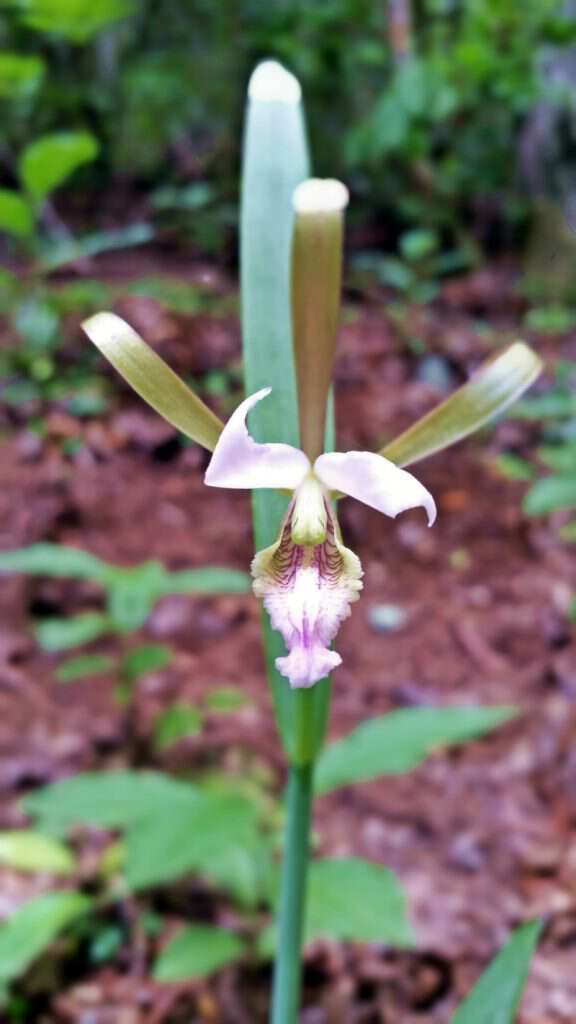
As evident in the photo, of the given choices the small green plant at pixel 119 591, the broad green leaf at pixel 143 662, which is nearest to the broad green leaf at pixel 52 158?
the small green plant at pixel 119 591

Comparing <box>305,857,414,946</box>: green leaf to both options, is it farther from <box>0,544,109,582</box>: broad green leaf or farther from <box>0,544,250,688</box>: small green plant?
<box>0,544,109,582</box>: broad green leaf

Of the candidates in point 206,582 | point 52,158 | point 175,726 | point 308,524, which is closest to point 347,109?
point 52,158

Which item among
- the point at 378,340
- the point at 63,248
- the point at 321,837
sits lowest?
the point at 321,837

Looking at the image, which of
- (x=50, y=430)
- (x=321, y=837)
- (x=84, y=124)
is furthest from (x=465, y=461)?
(x=84, y=124)

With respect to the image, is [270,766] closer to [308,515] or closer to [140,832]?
[140,832]

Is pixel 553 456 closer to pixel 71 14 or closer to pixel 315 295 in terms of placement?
pixel 315 295

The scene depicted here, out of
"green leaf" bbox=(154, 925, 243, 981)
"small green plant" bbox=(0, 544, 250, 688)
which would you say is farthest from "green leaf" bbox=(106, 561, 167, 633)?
"green leaf" bbox=(154, 925, 243, 981)

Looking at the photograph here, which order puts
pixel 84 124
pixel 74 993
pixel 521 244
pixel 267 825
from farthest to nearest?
pixel 84 124
pixel 521 244
pixel 267 825
pixel 74 993
